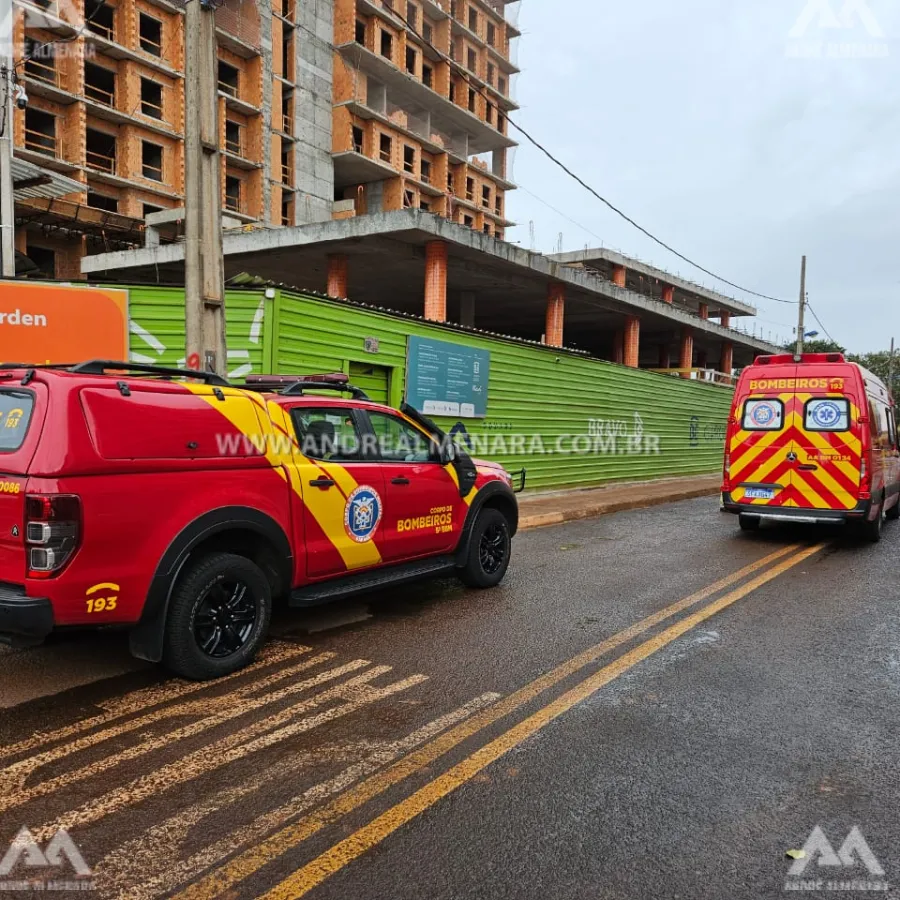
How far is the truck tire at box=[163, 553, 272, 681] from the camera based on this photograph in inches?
161

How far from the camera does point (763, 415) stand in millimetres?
9945

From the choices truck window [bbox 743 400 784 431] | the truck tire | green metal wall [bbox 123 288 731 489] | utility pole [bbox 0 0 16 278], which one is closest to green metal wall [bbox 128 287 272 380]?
green metal wall [bbox 123 288 731 489]

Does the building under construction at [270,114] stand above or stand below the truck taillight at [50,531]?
above

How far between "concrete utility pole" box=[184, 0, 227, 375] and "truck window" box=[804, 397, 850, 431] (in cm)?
772

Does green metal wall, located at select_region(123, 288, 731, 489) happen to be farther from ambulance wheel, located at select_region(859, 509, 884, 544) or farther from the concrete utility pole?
ambulance wheel, located at select_region(859, 509, 884, 544)

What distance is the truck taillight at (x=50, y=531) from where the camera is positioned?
350 cm

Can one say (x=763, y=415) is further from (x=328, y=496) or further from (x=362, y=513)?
(x=328, y=496)

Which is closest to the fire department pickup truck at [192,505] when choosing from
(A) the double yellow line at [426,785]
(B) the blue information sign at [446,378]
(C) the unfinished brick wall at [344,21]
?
(A) the double yellow line at [426,785]

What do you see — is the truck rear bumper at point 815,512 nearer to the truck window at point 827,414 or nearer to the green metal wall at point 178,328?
the truck window at point 827,414

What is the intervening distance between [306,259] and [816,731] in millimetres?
18431

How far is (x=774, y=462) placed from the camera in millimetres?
9766

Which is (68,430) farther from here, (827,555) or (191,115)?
(827,555)

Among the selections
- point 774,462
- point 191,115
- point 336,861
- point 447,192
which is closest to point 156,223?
point 191,115
